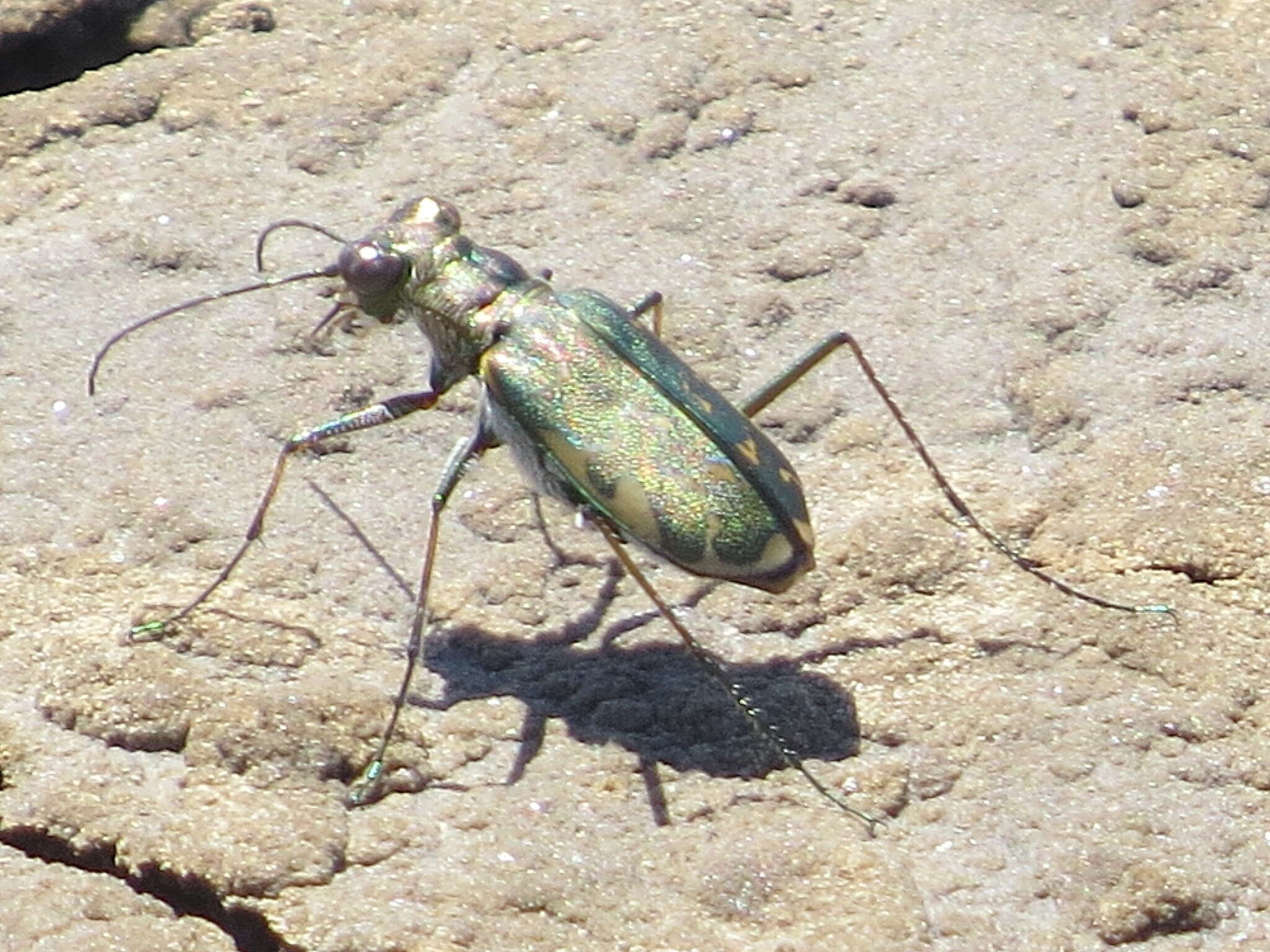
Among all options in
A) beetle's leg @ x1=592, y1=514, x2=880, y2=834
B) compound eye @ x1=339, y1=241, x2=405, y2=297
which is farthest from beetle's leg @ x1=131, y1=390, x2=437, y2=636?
beetle's leg @ x1=592, y1=514, x2=880, y2=834

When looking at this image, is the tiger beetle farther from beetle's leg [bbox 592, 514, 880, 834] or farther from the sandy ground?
the sandy ground

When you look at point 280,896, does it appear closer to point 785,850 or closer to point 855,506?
point 785,850

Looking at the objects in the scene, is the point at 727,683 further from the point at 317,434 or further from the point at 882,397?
the point at 317,434

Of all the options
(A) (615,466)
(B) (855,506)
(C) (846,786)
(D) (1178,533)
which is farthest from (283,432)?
(D) (1178,533)

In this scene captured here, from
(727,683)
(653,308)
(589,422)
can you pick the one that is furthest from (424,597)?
(653,308)

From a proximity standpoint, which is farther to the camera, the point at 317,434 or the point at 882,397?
the point at 882,397
